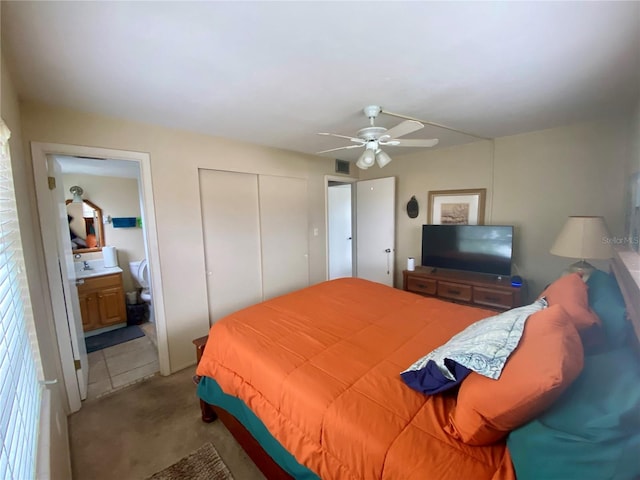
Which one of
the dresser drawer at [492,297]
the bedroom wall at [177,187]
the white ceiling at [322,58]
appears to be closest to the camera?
the white ceiling at [322,58]

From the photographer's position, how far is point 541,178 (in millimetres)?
2809

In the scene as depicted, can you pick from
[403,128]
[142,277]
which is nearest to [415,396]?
[403,128]

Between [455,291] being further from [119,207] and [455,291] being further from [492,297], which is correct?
[119,207]

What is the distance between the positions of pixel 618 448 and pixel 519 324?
49 cm

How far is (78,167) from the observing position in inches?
133

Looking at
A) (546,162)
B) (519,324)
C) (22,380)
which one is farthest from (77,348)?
(546,162)

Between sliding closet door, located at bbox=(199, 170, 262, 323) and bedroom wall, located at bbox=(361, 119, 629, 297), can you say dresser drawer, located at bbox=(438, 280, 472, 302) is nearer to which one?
bedroom wall, located at bbox=(361, 119, 629, 297)

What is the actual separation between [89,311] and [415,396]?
393 cm

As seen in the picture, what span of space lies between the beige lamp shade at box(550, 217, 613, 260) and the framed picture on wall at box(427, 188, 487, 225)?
109cm

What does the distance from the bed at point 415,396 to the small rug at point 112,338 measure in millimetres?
2035

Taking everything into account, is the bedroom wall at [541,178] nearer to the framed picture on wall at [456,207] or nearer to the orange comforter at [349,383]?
the framed picture on wall at [456,207]

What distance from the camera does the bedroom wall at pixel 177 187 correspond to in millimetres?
2170

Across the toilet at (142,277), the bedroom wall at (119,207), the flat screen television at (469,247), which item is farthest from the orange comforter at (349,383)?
the bedroom wall at (119,207)

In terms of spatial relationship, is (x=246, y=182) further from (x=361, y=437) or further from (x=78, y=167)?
(x=361, y=437)
